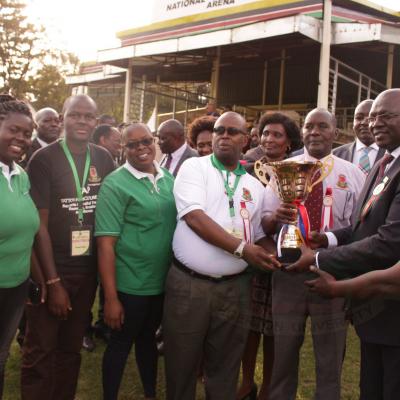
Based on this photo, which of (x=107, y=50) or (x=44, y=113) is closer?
(x=44, y=113)

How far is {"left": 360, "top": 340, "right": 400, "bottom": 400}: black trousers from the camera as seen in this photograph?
255cm

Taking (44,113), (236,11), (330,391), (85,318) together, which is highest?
(236,11)

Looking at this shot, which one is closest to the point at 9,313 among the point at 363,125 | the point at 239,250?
the point at 239,250

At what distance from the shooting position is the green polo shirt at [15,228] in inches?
107

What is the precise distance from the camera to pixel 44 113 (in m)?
6.00

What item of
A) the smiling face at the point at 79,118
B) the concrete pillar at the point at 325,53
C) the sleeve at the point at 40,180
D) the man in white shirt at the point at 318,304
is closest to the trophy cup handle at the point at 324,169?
the man in white shirt at the point at 318,304

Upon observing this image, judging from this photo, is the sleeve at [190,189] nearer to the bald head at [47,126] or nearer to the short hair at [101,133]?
the bald head at [47,126]

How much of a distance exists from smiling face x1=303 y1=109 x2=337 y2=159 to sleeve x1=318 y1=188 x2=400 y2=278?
96cm

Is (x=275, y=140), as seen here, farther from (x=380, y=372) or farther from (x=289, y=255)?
(x=380, y=372)

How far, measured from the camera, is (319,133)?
11.3 feet

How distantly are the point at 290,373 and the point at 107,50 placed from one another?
13.8 meters

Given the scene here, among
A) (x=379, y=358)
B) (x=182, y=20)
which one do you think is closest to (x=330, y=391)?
(x=379, y=358)

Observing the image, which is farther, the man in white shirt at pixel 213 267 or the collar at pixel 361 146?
the collar at pixel 361 146

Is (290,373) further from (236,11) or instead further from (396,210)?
(236,11)
